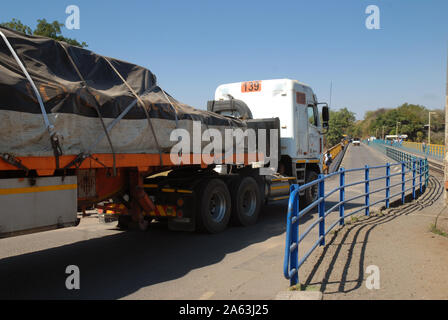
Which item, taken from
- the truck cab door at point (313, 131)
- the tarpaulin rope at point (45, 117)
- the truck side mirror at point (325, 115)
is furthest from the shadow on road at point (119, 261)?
the truck side mirror at point (325, 115)

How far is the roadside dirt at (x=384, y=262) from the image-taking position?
14.4 ft

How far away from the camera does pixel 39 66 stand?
5.15 m

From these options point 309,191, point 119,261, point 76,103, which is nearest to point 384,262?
point 119,261

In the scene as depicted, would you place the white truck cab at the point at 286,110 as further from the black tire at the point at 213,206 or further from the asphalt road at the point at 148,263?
the asphalt road at the point at 148,263

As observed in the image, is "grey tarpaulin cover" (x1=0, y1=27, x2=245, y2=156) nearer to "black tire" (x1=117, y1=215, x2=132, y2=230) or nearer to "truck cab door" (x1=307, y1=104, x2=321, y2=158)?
"black tire" (x1=117, y1=215, x2=132, y2=230)

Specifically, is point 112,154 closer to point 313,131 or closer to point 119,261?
point 119,261

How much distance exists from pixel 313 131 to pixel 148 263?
7.24 meters

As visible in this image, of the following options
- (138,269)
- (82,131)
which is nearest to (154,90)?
(82,131)

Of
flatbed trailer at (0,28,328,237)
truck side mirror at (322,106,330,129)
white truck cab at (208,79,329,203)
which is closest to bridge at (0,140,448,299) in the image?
flatbed trailer at (0,28,328,237)

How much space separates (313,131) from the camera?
38.6 ft

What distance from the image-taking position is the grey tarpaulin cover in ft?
14.5

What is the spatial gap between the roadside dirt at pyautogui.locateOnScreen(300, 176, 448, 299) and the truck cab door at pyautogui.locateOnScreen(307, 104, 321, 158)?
357cm
